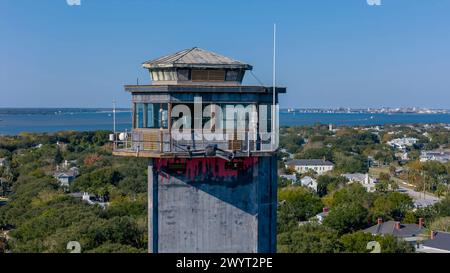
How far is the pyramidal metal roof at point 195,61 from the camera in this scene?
15.5m

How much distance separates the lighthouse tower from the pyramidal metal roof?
3 centimetres

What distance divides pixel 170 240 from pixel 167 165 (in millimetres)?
1856

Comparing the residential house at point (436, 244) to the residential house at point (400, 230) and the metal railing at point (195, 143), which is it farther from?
the metal railing at point (195, 143)

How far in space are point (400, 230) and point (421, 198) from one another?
22.3 meters

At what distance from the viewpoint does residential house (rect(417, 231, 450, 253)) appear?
43.1 meters

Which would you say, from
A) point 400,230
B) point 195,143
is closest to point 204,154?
point 195,143

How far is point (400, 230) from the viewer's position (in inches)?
2007

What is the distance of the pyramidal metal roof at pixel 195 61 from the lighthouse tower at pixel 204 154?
0.03m

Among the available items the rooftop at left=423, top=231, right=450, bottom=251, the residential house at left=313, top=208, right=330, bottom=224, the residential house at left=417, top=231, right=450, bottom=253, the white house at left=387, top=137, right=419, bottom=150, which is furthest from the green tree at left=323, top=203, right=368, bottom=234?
the white house at left=387, top=137, right=419, bottom=150

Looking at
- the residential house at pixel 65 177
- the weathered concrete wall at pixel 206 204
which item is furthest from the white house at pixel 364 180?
the weathered concrete wall at pixel 206 204

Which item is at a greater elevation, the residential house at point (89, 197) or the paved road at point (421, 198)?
the residential house at point (89, 197)

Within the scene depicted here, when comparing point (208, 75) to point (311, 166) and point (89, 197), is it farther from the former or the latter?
point (311, 166)
